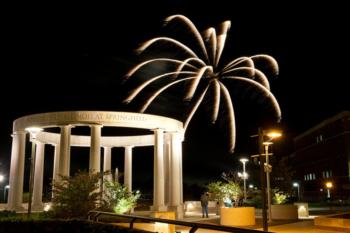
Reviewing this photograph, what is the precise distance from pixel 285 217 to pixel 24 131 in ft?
65.6

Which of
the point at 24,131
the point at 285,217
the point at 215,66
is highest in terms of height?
the point at 215,66

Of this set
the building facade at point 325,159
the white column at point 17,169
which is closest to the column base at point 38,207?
the white column at point 17,169

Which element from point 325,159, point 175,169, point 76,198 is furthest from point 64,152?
point 325,159

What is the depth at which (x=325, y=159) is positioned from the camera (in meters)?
101

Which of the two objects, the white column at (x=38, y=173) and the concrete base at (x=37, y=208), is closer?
the concrete base at (x=37, y=208)

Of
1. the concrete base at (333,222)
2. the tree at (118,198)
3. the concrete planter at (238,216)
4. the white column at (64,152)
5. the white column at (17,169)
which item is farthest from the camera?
the white column at (17,169)

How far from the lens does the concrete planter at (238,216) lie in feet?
83.3

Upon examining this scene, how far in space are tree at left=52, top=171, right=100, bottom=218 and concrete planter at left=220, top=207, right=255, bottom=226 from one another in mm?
7368

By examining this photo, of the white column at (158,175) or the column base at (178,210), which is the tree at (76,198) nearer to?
the white column at (158,175)

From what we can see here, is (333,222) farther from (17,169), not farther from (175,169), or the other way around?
(17,169)

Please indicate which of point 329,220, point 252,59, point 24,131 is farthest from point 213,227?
point 24,131

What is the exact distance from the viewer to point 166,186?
130ft

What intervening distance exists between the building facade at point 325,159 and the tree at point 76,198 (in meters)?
60.6

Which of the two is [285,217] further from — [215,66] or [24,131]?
[24,131]
